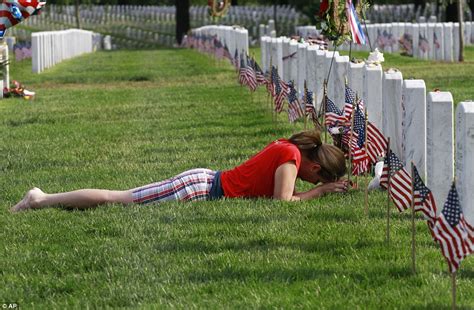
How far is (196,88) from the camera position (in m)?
27.3

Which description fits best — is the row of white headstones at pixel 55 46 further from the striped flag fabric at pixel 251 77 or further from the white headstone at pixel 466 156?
the white headstone at pixel 466 156

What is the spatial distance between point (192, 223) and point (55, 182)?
10.1ft

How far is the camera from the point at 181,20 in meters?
66.8

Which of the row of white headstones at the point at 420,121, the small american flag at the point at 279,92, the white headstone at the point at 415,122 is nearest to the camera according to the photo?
the row of white headstones at the point at 420,121

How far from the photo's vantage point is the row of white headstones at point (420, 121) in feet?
24.3

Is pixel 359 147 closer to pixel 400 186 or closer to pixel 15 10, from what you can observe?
pixel 400 186

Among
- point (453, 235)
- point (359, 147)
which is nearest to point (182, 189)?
point (359, 147)

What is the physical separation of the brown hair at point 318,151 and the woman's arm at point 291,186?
21cm

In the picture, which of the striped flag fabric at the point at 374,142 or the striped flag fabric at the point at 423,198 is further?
the striped flag fabric at the point at 374,142

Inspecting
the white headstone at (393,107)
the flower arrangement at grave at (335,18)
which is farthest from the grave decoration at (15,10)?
the white headstone at (393,107)

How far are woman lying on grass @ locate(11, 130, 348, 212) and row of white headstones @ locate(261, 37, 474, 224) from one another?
2.07 ft

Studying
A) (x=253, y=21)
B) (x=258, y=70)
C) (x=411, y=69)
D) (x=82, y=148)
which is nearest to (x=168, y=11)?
(x=253, y=21)

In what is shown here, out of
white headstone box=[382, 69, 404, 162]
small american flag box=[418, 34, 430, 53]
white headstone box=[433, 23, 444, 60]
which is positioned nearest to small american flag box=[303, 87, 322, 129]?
white headstone box=[382, 69, 404, 162]

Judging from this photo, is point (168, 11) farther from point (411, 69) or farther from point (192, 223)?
point (192, 223)
